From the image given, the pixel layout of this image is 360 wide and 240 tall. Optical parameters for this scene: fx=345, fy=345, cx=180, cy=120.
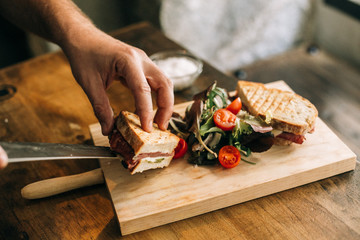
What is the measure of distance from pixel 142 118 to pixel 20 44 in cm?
384

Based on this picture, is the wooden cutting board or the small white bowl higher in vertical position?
the small white bowl

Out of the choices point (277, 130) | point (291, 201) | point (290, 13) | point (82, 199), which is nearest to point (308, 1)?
point (290, 13)

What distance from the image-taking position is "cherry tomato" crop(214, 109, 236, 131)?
2.02m

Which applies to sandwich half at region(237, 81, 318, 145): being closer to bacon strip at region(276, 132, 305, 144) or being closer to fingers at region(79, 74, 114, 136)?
bacon strip at region(276, 132, 305, 144)

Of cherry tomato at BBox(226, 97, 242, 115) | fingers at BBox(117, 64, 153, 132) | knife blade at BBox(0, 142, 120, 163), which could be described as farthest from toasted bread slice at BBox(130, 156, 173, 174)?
cherry tomato at BBox(226, 97, 242, 115)

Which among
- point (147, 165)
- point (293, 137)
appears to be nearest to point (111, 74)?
point (147, 165)

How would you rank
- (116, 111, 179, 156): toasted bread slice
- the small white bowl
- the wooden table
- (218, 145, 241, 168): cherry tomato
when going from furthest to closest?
the small white bowl → (218, 145, 241, 168): cherry tomato → (116, 111, 179, 156): toasted bread slice → the wooden table

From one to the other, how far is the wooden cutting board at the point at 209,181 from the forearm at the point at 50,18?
814 millimetres

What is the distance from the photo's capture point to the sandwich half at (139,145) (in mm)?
1854

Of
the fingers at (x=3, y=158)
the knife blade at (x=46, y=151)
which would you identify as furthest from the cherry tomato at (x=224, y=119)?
the fingers at (x=3, y=158)

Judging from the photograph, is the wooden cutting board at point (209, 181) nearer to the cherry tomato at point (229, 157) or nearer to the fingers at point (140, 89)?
the cherry tomato at point (229, 157)

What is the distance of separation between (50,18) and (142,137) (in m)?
1.05

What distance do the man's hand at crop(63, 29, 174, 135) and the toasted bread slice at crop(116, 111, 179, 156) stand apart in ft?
0.17

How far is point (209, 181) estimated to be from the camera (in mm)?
1901
